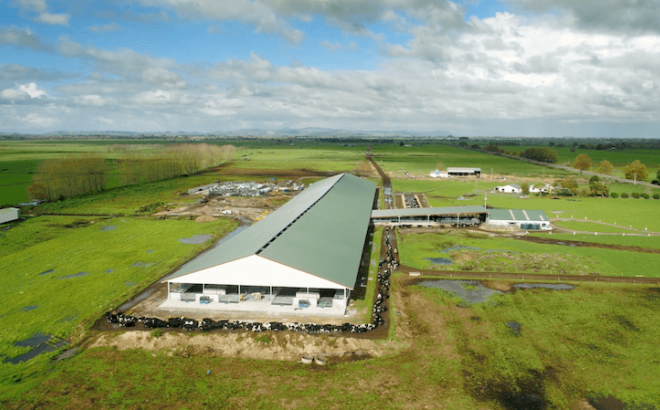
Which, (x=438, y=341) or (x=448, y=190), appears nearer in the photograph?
(x=438, y=341)

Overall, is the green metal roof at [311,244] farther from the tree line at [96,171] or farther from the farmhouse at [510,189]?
the tree line at [96,171]

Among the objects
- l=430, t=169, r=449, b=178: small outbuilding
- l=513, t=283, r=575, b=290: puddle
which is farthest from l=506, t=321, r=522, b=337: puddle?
l=430, t=169, r=449, b=178: small outbuilding

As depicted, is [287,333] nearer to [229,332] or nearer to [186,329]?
[229,332]

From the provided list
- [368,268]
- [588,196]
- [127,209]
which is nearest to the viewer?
[368,268]

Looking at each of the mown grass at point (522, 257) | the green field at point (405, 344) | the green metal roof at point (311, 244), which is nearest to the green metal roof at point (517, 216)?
the green field at point (405, 344)

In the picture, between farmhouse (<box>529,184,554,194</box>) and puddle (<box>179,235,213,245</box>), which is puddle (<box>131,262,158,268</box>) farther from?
farmhouse (<box>529,184,554,194</box>)

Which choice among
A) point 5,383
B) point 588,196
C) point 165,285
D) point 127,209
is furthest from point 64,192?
point 588,196
